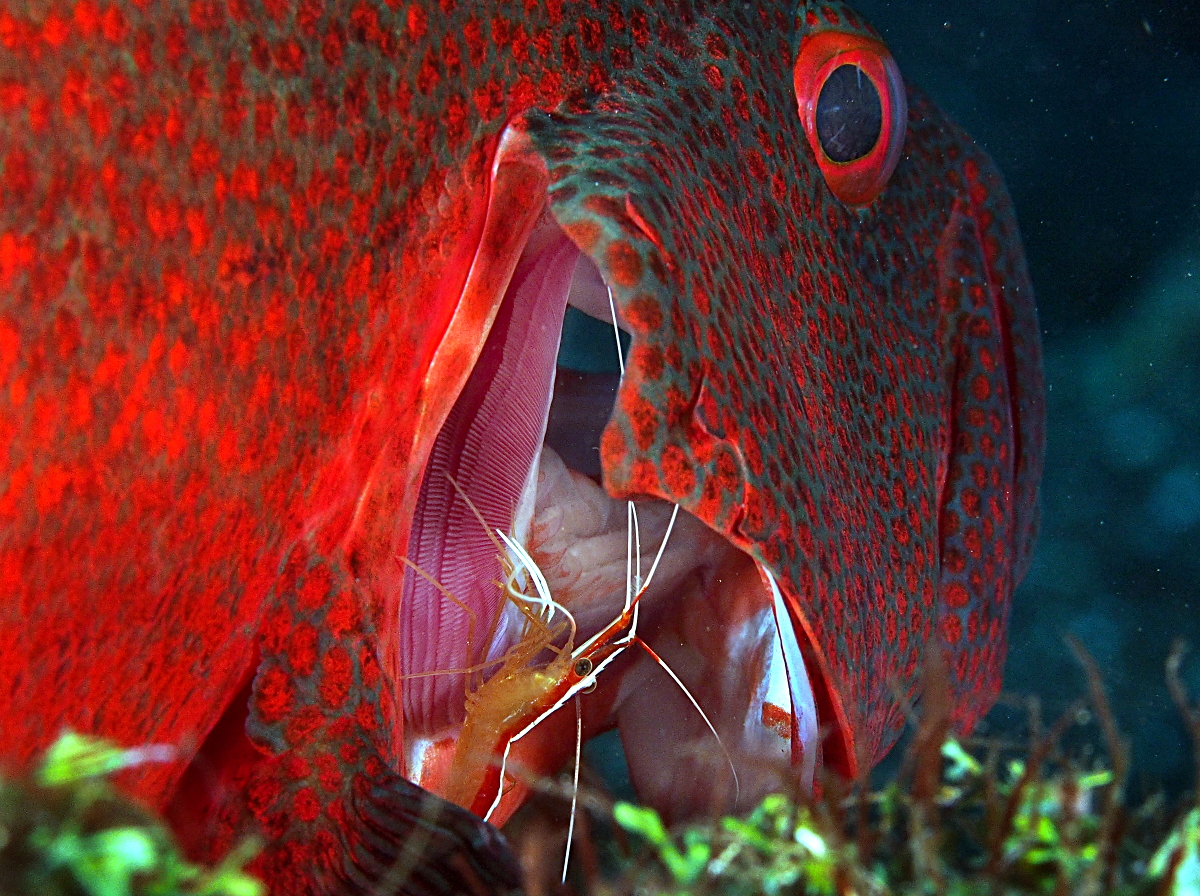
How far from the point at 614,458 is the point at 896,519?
0.92m

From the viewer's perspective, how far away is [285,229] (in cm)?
138

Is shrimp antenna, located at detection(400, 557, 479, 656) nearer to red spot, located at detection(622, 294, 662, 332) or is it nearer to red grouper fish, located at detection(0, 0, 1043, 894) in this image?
red grouper fish, located at detection(0, 0, 1043, 894)

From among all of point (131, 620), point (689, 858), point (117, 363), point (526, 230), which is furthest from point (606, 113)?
point (689, 858)

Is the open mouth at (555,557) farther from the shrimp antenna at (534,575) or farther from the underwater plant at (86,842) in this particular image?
the underwater plant at (86,842)

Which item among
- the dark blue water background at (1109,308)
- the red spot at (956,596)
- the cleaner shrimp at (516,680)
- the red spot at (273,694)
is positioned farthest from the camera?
the dark blue water background at (1109,308)

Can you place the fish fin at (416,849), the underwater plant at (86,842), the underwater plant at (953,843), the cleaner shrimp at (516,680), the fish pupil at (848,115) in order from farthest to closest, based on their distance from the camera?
the fish pupil at (848,115) → the cleaner shrimp at (516,680) → the fish fin at (416,849) → the underwater plant at (953,843) → the underwater plant at (86,842)

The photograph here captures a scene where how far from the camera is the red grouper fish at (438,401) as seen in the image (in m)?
1.20

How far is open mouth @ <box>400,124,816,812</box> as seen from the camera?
77.2 inches

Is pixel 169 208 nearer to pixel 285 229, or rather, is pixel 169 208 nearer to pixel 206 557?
pixel 285 229

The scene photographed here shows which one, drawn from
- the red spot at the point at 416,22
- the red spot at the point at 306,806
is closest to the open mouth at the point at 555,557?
the red spot at the point at 416,22

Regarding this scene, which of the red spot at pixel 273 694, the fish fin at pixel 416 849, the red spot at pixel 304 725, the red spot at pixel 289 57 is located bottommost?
the fish fin at pixel 416 849

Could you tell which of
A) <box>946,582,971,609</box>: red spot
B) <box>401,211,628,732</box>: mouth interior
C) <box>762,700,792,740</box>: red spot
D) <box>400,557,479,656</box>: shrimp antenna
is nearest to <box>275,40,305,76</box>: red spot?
<box>401,211,628,732</box>: mouth interior

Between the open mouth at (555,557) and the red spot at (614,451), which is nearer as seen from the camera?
the red spot at (614,451)

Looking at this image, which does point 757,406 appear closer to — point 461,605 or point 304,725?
point 461,605
